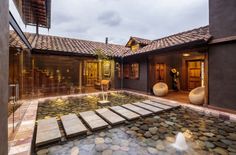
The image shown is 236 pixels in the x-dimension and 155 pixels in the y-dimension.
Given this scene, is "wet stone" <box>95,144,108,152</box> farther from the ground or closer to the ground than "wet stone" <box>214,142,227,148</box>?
closer to the ground

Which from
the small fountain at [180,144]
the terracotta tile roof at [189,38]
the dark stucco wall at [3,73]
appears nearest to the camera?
the dark stucco wall at [3,73]

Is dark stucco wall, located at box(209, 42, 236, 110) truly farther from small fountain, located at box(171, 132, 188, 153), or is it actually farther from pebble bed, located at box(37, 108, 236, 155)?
small fountain, located at box(171, 132, 188, 153)

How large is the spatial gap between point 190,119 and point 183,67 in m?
5.80

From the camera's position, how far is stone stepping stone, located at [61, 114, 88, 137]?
3111 mm

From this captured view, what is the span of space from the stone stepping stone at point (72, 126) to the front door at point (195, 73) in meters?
7.72

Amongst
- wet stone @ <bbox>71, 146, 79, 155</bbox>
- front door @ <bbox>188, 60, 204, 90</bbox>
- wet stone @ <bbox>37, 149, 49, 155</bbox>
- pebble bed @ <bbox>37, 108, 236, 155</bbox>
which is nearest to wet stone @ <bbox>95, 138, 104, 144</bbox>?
pebble bed @ <bbox>37, 108, 236, 155</bbox>

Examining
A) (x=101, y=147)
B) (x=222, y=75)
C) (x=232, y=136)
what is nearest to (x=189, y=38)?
(x=222, y=75)

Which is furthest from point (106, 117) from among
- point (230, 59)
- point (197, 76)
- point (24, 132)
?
point (197, 76)

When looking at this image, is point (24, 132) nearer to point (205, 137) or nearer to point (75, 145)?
point (75, 145)

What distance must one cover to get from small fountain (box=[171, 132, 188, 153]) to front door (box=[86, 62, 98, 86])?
Answer: 31.9ft

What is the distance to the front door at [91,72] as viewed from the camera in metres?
11.8

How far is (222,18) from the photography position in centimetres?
450

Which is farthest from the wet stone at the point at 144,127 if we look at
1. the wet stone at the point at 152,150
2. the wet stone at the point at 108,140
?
the wet stone at the point at 108,140

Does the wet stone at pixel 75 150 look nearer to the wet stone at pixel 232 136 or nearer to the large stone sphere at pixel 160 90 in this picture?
the wet stone at pixel 232 136
